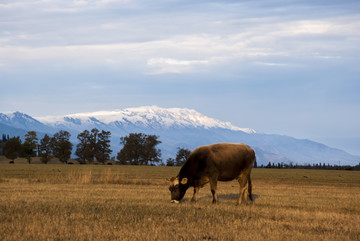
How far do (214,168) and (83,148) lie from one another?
159 m

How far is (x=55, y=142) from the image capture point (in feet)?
545

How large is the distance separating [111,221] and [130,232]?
210 cm

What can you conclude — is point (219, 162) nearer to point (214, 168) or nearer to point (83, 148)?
point (214, 168)

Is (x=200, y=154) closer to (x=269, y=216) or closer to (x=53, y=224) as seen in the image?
(x=269, y=216)

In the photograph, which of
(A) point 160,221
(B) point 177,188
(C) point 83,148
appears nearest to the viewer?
(A) point 160,221

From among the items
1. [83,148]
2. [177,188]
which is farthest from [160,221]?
[83,148]

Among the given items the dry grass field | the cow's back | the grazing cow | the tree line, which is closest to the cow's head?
the grazing cow

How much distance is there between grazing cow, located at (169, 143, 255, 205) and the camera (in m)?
22.0

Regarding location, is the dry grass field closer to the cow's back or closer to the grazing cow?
the grazing cow

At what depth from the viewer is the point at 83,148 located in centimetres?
17588

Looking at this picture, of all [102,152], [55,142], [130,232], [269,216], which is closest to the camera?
[130,232]

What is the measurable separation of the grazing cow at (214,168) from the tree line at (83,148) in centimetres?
14420

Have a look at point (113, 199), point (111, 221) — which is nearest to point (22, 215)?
point (111, 221)

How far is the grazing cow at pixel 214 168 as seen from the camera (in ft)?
72.1
